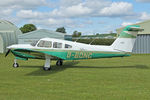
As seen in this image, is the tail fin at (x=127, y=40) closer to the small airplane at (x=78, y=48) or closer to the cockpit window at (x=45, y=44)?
the small airplane at (x=78, y=48)

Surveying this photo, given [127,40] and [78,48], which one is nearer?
[127,40]

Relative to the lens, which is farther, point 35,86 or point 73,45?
point 73,45

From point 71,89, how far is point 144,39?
Answer: 1065 inches

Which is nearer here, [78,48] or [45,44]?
[45,44]


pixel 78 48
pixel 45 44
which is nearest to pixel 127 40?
pixel 78 48

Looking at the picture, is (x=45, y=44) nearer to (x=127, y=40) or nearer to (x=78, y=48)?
(x=78, y=48)

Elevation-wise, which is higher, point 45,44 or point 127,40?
point 127,40

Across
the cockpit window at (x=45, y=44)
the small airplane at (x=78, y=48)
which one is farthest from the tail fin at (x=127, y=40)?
the cockpit window at (x=45, y=44)

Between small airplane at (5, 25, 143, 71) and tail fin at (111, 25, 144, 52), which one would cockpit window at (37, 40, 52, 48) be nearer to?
small airplane at (5, 25, 143, 71)

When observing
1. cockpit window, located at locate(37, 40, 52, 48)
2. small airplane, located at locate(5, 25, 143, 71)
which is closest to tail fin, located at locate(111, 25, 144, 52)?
small airplane, located at locate(5, 25, 143, 71)

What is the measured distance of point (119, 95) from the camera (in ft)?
22.5

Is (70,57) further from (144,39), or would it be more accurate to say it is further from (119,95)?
(144,39)

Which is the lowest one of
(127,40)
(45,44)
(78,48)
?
(78,48)

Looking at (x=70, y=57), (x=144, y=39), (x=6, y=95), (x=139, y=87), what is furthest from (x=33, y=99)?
(x=144, y=39)
